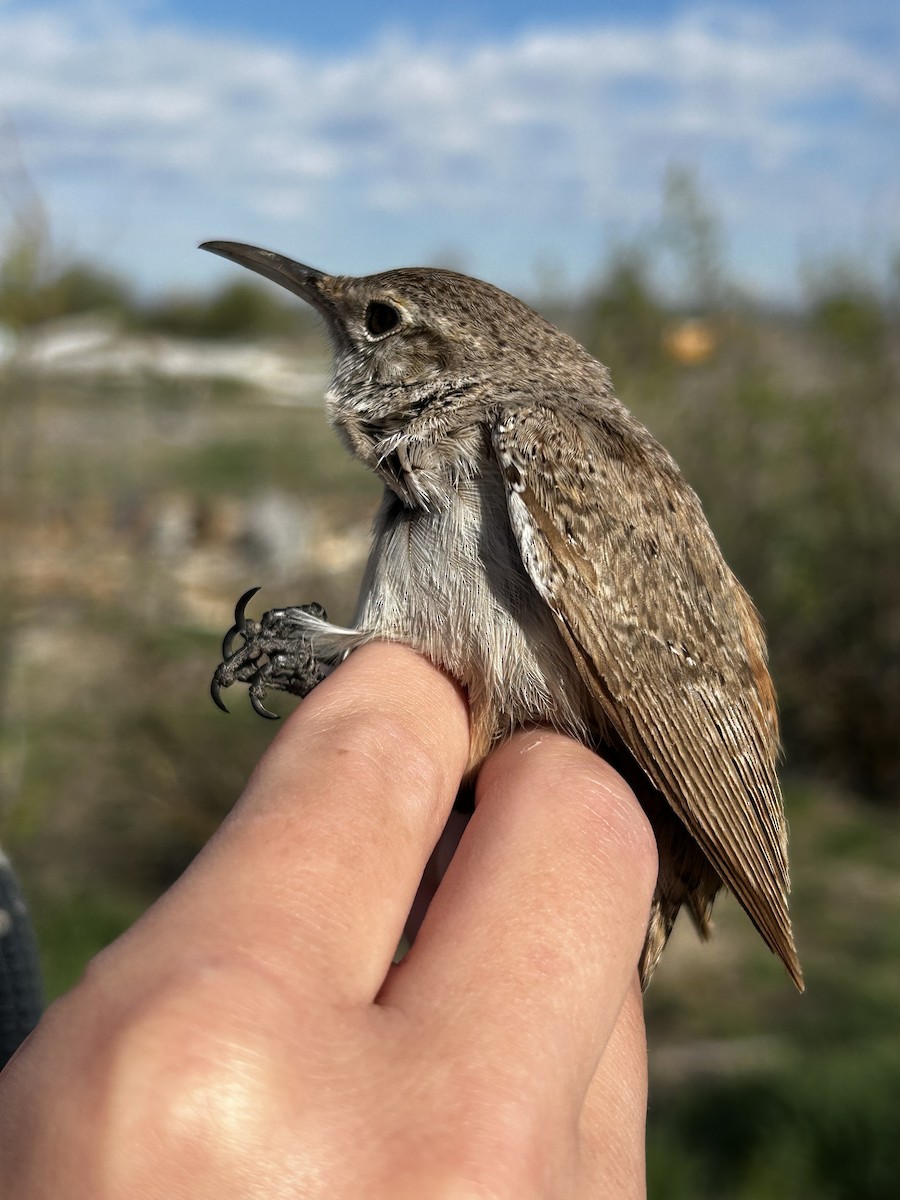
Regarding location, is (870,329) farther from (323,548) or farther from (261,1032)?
(261,1032)

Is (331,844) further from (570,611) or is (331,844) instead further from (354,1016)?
(570,611)

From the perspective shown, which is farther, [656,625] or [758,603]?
[758,603]

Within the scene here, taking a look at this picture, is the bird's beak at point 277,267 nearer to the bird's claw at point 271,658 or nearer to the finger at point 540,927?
the bird's claw at point 271,658

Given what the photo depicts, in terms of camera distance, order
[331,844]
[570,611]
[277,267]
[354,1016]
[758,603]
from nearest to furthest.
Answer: [354,1016], [331,844], [570,611], [277,267], [758,603]

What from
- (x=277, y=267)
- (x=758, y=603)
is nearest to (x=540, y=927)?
(x=277, y=267)

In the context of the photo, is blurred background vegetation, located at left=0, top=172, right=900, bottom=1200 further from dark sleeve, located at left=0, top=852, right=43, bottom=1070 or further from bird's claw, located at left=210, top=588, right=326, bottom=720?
dark sleeve, located at left=0, top=852, right=43, bottom=1070

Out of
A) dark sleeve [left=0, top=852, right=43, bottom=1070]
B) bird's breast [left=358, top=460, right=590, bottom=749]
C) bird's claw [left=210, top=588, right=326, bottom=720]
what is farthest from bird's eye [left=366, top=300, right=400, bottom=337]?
dark sleeve [left=0, top=852, right=43, bottom=1070]

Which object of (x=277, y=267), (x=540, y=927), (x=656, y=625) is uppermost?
(x=277, y=267)

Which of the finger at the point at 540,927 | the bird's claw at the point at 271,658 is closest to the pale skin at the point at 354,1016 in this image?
the finger at the point at 540,927
